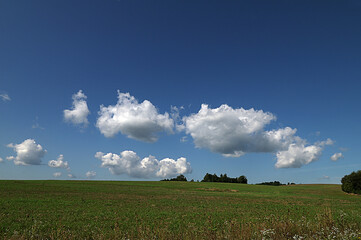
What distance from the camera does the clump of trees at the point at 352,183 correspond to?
62078 millimetres

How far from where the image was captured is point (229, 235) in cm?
887

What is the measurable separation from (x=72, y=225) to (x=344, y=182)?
75.7m

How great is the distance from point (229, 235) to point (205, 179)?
502 ft

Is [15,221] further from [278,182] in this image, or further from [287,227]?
[278,182]

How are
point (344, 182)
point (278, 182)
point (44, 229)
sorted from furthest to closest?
1. point (278, 182)
2. point (344, 182)
3. point (44, 229)

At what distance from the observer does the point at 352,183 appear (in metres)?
63.3

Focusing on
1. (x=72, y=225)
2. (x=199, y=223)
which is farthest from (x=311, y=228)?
(x=72, y=225)

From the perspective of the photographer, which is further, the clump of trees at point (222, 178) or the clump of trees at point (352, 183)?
the clump of trees at point (222, 178)

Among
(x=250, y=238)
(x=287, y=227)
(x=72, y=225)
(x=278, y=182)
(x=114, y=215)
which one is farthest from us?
(x=278, y=182)

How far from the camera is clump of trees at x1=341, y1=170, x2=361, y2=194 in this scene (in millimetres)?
62078

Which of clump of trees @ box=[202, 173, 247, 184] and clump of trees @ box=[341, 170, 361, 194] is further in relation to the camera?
clump of trees @ box=[202, 173, 247, 184]

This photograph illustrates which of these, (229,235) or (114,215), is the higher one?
(229,235)

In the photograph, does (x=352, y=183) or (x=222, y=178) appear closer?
(x=352, y=183)

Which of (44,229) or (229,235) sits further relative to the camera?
(44,229)
